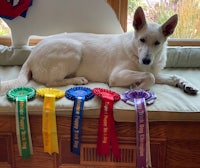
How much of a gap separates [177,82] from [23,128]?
963mm

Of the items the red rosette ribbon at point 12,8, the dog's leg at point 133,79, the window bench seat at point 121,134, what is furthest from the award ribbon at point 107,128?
the red rosette ribbon at point 12,8

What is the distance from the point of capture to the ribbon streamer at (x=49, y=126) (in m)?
1.53

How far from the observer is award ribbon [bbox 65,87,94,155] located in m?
1.53

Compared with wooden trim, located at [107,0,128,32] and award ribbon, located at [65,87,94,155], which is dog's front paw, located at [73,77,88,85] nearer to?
award ribbon, located at [65,87,94,155]

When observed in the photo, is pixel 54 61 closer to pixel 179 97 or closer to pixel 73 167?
pixel 73 167

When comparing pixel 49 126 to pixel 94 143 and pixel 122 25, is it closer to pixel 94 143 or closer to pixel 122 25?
pixel 94 143

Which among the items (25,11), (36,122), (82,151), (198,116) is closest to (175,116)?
(198,116)

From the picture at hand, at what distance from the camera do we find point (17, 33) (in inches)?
84.1

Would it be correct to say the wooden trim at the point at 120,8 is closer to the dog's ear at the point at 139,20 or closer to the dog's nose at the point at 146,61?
the dog's ear at the point at 139,20

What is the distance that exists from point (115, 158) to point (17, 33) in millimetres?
1155

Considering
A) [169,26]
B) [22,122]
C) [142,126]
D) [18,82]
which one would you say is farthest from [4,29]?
[142,126]

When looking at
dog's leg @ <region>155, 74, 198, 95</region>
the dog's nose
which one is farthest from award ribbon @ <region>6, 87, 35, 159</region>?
dog's leg @ <region>155, 74, 198, 95</region>

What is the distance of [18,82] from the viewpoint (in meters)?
1.77

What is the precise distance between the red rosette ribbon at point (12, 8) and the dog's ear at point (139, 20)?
2.57 ft
